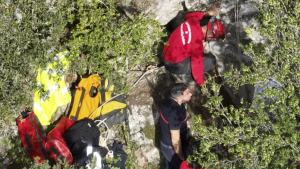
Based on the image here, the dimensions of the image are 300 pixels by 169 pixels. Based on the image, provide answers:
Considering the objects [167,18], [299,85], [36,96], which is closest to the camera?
[299,85]

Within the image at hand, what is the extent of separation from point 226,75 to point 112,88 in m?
2.93

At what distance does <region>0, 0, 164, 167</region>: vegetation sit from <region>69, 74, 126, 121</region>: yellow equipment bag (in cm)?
30

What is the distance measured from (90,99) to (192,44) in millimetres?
2466

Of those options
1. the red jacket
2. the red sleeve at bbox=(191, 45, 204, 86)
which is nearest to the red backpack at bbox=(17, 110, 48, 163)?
the red jacket

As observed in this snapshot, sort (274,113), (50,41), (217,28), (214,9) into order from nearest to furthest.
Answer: (274,113) → (217,28) → (50,41) → (214,9)

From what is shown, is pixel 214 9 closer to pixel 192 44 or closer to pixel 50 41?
pixel 192 44

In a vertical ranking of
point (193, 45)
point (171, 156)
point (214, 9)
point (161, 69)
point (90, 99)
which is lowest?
point (171, 156)

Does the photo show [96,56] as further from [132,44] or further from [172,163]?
[172,163]

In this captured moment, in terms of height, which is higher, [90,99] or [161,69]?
[161,69]

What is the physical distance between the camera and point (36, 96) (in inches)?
268

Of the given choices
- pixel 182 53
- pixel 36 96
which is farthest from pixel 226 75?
pixel 36 96

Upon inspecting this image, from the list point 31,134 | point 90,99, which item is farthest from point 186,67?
point 31,134

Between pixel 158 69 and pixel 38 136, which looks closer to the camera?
pixel 38 136

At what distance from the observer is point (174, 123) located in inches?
233
